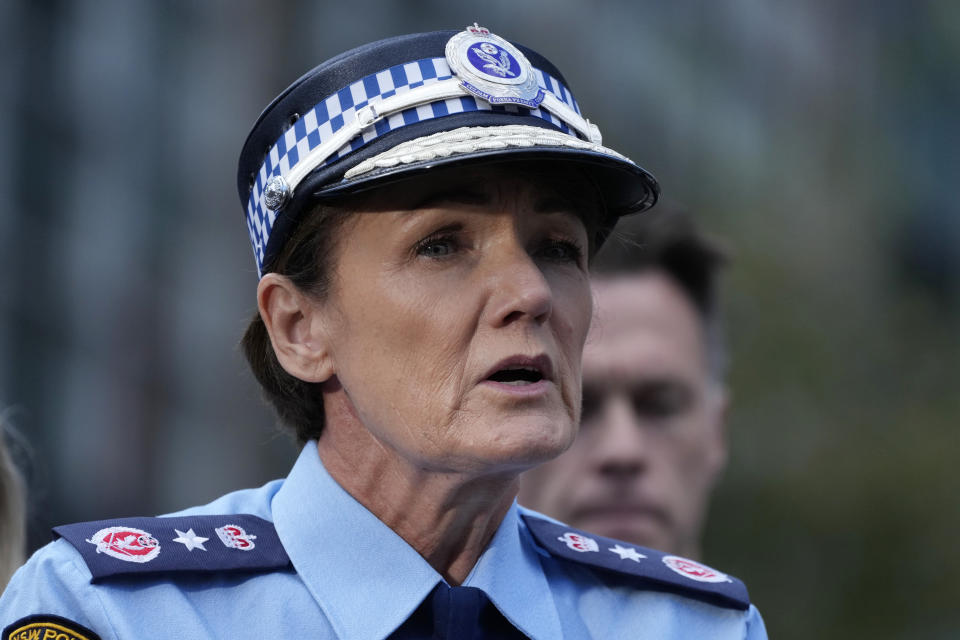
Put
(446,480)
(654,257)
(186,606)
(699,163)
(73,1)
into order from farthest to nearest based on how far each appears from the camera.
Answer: (699,163), (73,1), (654,257), (446,480), (186,606)

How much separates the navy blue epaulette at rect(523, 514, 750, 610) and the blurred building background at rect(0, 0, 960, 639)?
8.56 metres

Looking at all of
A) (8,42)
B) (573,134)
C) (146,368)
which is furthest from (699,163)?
(573,134)

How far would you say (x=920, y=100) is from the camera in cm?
2356

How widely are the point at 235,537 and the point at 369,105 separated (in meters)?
0.95

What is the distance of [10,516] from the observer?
466 centimetres

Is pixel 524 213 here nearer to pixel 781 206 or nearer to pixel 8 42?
pixel 781 206

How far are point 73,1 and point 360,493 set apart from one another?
17.1 m

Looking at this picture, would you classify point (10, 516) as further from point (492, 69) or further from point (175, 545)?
point (492, 69)

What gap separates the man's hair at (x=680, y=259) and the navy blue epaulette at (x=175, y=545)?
3079 millimetres

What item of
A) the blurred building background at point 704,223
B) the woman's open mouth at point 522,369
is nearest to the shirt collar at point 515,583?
the woman's open mouth at point 522,369

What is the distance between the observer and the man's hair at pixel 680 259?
6387 mm

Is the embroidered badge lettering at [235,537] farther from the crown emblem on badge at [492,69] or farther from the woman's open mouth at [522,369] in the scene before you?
the crown emblem on badge at [492,69]

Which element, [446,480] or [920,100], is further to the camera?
[920,100]

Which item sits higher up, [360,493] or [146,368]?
[360,493]
